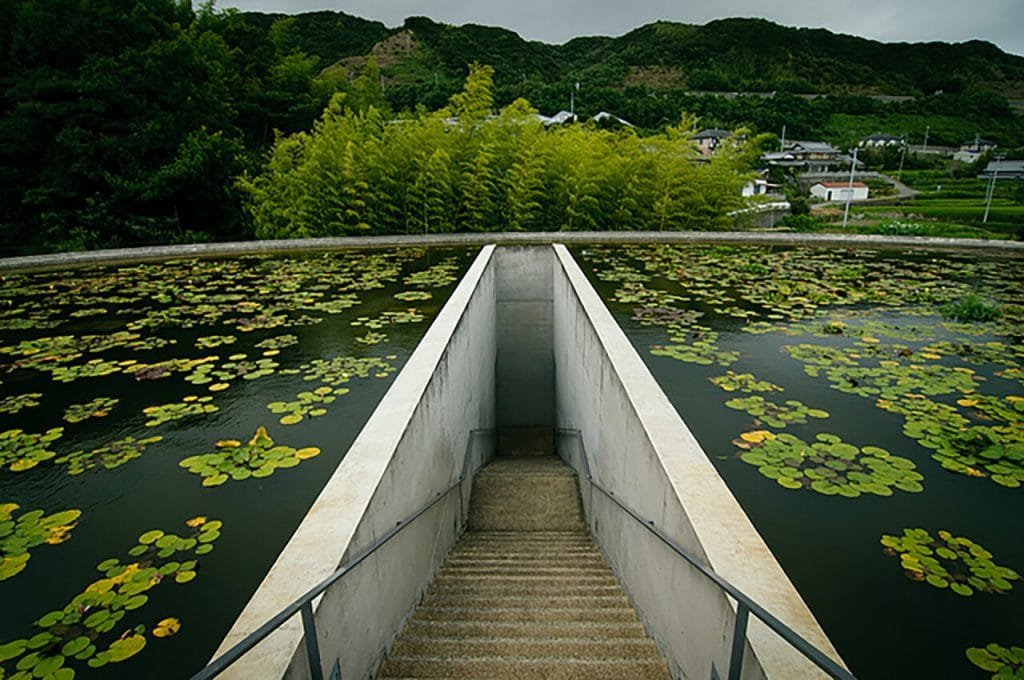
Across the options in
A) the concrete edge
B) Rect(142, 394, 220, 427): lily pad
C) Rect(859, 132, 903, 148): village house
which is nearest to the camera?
Rect(142, 394, 220, 427): lily pad

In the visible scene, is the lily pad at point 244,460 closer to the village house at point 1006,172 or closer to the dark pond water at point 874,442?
the dark pond water at point 874,442

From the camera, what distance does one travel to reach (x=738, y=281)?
667cm

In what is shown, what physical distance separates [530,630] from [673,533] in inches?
29.8

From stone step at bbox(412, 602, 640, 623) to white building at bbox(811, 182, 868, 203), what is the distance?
41662mm

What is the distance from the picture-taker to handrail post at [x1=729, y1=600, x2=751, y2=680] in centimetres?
120

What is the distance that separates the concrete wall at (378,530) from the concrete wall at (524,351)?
309cm

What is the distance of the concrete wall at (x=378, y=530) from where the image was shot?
4.68 feet

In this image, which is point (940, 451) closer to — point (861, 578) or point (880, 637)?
point (861, 578)

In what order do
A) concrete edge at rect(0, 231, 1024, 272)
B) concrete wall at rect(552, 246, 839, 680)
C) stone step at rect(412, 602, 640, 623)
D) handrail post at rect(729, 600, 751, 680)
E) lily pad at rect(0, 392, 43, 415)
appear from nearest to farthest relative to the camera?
handrail post at rect(729, 600, 751, 680), concrete wall at rect(552, 246, 839, 680), stone step at rect(412, 602, 640, 623), lily pad at rect(0, 392, 43, 415), concrete edge at rect(0, 231, 1024, 272)

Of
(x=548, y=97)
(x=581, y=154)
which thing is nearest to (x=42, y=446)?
(x=581, y=154)

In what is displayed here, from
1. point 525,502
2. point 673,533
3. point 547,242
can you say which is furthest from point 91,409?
point 547,242

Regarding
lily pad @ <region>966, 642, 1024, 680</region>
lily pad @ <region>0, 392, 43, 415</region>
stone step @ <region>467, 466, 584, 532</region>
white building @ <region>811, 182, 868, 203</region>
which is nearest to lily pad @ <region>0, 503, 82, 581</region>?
lily pad @ <region>0, 392, 43, 415</region>

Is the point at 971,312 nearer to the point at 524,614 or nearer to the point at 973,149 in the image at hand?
the point at 524,614

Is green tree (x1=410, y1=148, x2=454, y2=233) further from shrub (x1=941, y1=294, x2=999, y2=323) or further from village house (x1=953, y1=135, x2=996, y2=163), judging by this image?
village house (x1=953, y1=135, x2=996, y2=163)
